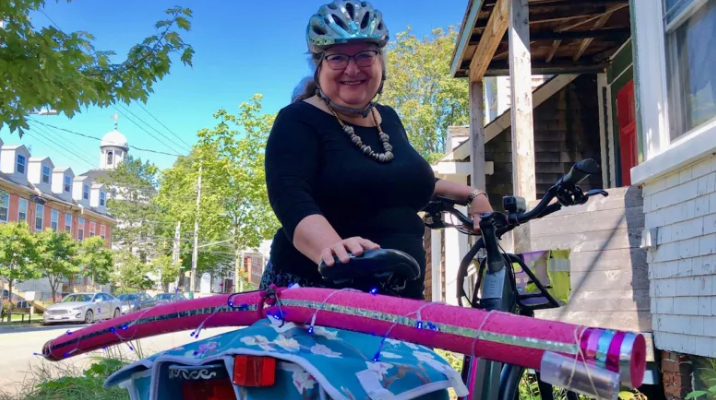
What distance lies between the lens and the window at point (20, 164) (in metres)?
35.8

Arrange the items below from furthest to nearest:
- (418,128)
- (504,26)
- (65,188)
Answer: (65,188), (418,128), (504,26)

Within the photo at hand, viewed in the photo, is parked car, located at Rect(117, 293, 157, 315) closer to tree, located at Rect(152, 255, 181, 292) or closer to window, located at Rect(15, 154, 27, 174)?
window, located at Rect(15, 154, 27, 174)

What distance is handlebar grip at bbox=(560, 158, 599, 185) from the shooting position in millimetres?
1929

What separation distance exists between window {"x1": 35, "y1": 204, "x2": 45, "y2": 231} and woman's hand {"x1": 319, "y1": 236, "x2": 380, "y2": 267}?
40535 mm

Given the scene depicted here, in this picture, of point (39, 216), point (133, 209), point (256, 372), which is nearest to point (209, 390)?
point (256, 372)

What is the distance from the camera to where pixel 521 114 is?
627 cm

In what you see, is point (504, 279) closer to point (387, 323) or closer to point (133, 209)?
point (387, 323)

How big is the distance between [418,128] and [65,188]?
87.4 ft

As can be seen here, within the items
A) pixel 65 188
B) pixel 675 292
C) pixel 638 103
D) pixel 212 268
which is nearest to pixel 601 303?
pixel 675 292

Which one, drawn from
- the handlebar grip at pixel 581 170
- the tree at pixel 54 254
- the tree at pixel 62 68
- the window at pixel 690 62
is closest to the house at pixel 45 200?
the tree at pixel 54 254

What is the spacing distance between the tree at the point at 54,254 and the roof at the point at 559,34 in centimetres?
2566

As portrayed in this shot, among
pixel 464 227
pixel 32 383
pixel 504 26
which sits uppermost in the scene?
pixel 504 26

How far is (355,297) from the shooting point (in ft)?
3.93

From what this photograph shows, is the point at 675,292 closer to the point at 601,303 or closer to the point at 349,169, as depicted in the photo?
the point at 601,303
